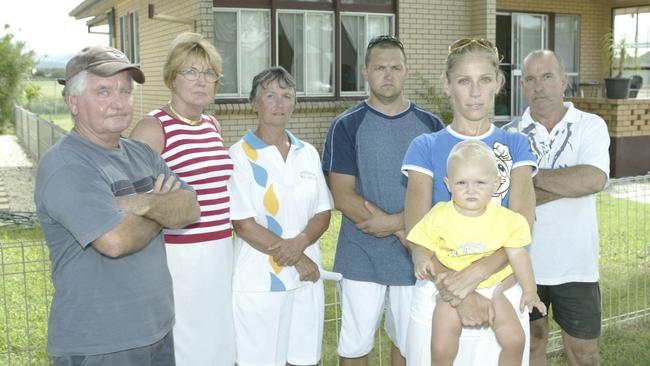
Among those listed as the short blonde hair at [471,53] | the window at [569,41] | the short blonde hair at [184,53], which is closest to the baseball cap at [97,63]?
the short blonde hair at [184,53]

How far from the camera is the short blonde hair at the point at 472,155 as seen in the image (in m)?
2.94

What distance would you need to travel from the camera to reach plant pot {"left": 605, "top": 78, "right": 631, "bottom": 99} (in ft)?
47.1

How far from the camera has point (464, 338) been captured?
3051mm

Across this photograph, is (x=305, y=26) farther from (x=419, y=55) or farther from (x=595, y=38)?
(x=595, y=38)

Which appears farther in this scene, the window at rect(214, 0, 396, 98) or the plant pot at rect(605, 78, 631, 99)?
the plant pot at rect(605, 78, 631, 99)

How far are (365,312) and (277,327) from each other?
0.55 meters

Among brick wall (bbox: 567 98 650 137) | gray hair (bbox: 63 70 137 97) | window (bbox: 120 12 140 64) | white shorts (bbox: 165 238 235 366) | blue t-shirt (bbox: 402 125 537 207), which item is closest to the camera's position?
gray hair (bbox: 63 70 137 97)

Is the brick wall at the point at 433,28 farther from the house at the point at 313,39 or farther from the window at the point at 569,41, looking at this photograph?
the window at the point at 569,41

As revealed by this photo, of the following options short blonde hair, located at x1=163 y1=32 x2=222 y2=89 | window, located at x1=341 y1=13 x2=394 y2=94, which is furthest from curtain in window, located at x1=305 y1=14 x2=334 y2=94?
short blonde hair, located at x1=163 y1=32 x2=222 y2=89

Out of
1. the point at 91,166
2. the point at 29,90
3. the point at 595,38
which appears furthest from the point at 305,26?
the point at 29,90

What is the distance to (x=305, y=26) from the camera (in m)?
13.0

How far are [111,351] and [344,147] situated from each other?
180 cm

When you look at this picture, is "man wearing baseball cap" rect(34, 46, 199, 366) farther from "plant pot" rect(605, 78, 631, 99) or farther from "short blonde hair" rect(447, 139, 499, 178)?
"plant pot" rect(605, 78, 631, 99)

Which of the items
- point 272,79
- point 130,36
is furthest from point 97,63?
point 130,36
